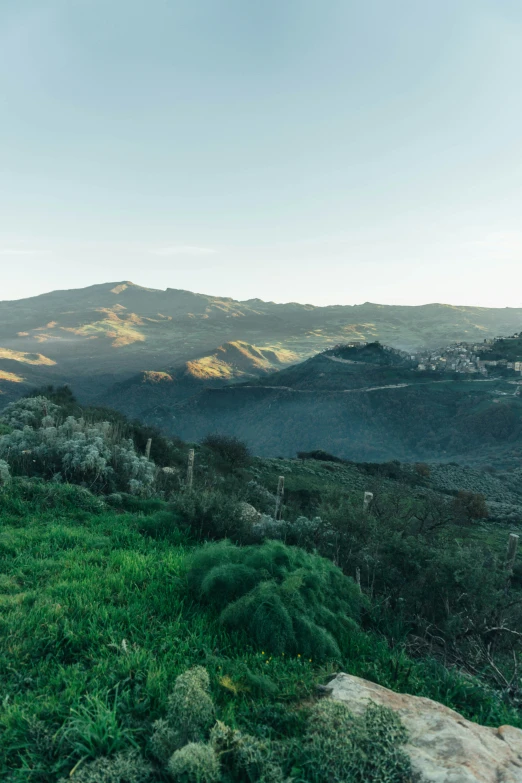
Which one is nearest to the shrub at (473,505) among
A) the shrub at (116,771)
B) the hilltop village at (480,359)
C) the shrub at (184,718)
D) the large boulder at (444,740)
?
the large boulder at (444,740)

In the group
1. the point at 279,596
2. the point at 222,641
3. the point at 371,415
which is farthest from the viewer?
the point at 371,415

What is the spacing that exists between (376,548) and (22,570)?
4.54 metres

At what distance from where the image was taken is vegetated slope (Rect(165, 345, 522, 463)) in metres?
73.9

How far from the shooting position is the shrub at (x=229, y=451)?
1230 inches

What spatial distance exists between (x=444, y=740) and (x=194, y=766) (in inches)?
54.9

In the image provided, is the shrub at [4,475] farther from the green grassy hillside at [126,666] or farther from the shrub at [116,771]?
the shrub at [116,771]

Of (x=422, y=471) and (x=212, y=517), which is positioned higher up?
(x=212, y=517)

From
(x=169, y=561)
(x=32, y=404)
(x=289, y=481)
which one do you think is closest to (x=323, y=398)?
(x=289, y=481)

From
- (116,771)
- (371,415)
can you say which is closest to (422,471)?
(371,415)

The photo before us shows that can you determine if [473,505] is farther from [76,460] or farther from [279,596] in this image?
[279,596]

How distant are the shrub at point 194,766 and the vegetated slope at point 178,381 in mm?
89428

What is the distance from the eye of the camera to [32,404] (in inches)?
786

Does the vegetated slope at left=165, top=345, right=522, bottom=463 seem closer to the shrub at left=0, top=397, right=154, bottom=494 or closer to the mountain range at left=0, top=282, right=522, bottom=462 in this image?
the mountain range at left=0, top=282, right=522, bottom=462

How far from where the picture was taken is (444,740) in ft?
8.30
